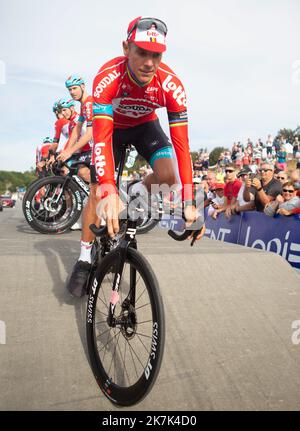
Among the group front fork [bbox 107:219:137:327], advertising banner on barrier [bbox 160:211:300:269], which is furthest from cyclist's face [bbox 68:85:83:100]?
front fork [bbox 107:219:137:327]

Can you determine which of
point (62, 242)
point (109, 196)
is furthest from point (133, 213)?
point (62, 242)

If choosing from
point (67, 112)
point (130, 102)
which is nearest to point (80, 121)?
point (67, 112)

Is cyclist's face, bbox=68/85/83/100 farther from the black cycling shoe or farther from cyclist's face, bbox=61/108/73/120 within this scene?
the black cycling shoe

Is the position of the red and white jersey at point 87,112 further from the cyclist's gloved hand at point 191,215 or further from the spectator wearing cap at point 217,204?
the spectator wearing cap at point 217,204

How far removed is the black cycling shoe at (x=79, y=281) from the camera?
339 cm

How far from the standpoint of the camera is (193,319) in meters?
3.25

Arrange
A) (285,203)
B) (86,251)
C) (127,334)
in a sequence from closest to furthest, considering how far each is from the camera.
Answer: (127,334) < (86,251) < (285,203)

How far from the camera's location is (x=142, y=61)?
2799 mm

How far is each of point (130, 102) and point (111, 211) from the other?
3.86ft

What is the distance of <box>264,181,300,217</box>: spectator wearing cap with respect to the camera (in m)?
6.88

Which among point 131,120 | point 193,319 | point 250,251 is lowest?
point 193,319

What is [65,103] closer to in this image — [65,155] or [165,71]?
[65,155]

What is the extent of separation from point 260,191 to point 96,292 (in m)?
5.93

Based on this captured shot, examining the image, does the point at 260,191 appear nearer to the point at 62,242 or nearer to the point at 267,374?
the point at 62,242
